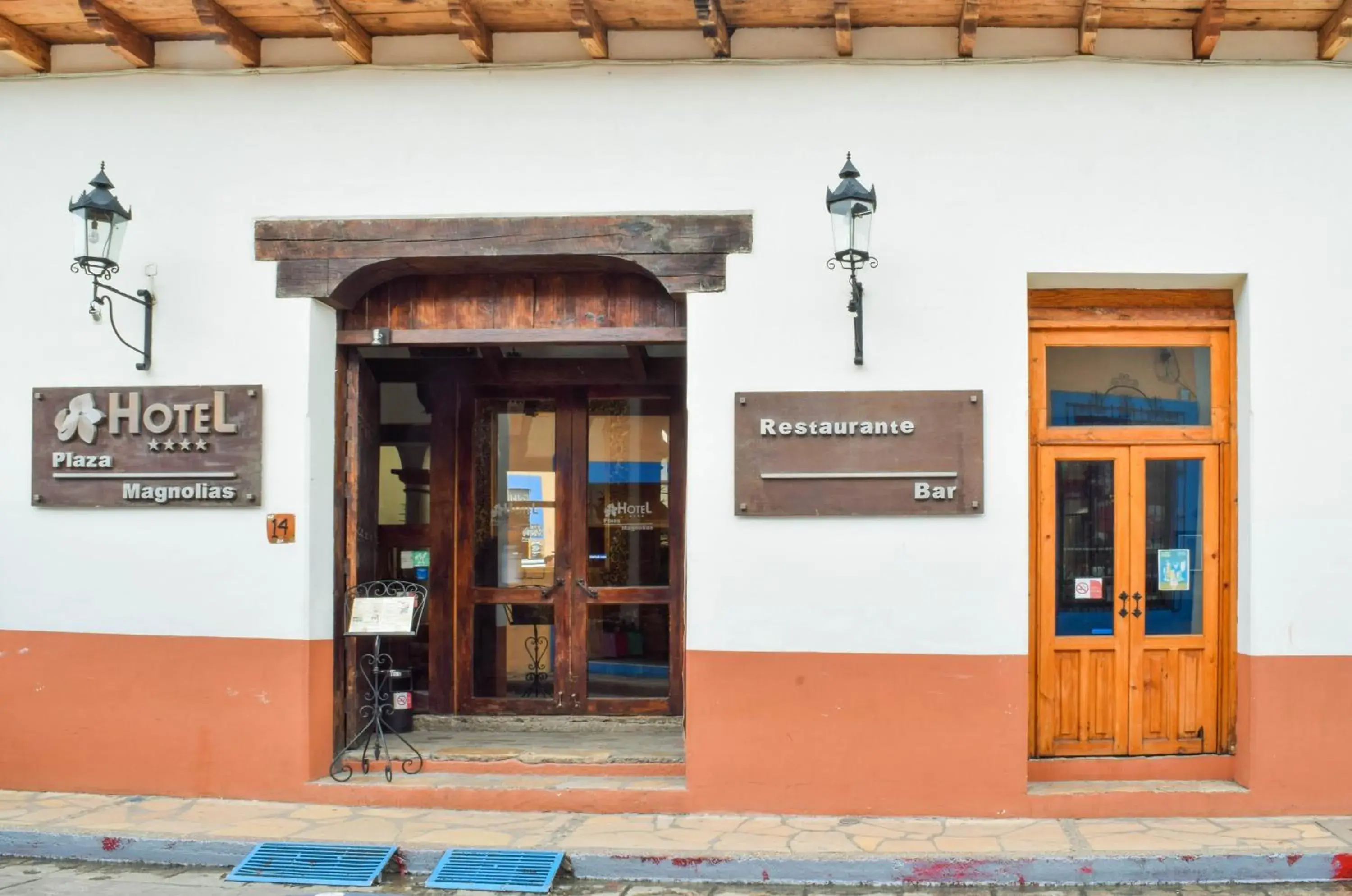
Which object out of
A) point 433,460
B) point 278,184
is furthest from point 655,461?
point 278,184

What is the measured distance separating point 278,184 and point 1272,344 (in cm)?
611

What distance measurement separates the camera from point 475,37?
6.51 meters

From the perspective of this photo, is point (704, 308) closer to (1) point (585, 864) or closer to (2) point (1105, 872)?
(1) point (585, 864)

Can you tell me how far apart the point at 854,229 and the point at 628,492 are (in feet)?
9.91

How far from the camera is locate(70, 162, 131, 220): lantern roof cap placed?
20.6 feet

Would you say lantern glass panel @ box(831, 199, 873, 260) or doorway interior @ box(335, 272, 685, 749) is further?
doorway interior @ box(335, 272, 685, 749)

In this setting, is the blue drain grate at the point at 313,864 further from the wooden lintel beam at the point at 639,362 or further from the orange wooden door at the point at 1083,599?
the orange wooden door at the point at 1083,599

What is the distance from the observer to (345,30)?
6.51m

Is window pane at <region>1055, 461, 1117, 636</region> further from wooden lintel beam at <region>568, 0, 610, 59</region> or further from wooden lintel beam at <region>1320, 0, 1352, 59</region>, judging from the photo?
wooden lintel beam at <region>568, 0, 610, 59</region>

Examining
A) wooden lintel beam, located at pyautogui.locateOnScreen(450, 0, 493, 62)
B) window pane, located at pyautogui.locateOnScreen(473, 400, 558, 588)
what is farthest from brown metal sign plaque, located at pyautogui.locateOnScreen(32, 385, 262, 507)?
wooden lintel beam, located at pyautogui.locateOnScreen(450, 0, 493, 62)

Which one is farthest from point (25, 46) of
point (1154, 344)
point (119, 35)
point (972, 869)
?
point (972, 869)

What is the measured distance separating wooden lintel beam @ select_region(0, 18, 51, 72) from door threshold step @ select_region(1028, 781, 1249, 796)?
300 inches

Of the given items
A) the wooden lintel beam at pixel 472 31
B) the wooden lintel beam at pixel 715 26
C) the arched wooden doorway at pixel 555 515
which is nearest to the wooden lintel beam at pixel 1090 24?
the wooden lintel beam at pixel 715 26

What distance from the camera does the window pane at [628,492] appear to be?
8219 millimetres
